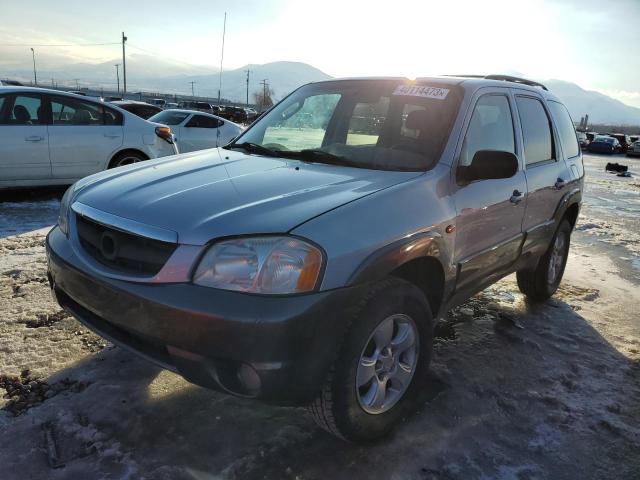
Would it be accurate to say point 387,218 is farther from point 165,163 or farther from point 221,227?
point 165,163

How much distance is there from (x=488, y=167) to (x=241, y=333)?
1644mm

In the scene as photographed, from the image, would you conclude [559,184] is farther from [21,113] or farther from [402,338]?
[21,113]

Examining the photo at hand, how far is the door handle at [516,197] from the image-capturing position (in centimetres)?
332

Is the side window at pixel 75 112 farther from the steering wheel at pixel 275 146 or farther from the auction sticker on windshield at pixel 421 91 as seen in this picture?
the auction sticker on windshield at pixel 421 91

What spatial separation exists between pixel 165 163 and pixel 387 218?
1.54 m

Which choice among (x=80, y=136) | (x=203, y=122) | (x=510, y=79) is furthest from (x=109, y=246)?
(x=203, y=122)

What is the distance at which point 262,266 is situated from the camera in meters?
1.96

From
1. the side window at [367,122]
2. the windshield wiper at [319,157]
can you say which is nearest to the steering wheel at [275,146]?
the windshield wiper at [319,157]

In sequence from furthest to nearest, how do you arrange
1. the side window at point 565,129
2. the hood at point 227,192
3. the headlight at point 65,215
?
the side window at point 565,129
the headlight at point 65,215
the hood at point 227,192

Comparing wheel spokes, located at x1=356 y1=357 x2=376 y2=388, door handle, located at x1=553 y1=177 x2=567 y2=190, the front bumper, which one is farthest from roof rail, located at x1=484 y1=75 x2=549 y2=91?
the front bumper

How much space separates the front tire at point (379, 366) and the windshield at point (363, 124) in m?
0.82

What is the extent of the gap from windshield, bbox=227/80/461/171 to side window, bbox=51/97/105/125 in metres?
4.39

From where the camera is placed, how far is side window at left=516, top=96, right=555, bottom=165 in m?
3.70

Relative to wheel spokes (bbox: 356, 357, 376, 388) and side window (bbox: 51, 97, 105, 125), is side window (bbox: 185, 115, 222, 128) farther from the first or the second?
wheel spokes (bbox: 356, 357, 376, 388)
